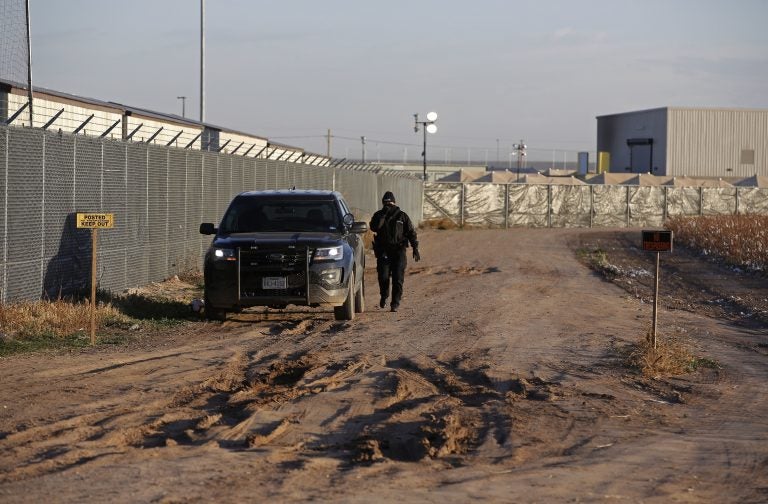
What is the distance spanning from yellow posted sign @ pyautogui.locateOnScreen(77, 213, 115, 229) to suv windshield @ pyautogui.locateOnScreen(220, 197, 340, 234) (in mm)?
3163

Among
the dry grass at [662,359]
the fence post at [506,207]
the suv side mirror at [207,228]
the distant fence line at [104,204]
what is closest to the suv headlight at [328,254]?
the suv side mirror at [207,228]

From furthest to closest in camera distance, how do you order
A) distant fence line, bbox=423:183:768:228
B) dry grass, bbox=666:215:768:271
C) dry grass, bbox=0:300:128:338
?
distant fence line, bbox=423:183:768:228 → dry grass, bbox=666:215:768:271 → dry grass, bbox=0:300:128:338

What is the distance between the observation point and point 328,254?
49.6 feet

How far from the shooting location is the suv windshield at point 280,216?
1612 centimetres

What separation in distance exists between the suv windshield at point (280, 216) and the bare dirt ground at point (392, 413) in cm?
135

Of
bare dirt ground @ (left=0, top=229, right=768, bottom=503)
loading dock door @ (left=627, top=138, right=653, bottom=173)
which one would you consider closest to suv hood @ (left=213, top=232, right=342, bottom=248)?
bare dirt ground @ (left=0, top=229, right=768, bottom=503)

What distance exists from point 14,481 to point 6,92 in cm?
1801

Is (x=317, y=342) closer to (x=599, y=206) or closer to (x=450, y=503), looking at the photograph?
(x=450, y=503)

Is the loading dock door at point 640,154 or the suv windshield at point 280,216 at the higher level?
the loading dock door at point 640,154

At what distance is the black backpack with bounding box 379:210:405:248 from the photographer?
17.1 m

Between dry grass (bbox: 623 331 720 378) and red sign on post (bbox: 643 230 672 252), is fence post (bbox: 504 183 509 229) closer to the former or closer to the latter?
Answer: dry grass (bbox: 623 331 720 378)

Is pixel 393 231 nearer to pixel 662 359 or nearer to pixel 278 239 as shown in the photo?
pixel 278 239

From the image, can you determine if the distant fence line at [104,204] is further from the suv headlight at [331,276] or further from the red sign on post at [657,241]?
the red sign on post at [657,241]

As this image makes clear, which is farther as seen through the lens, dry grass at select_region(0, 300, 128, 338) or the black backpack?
the black backpack
